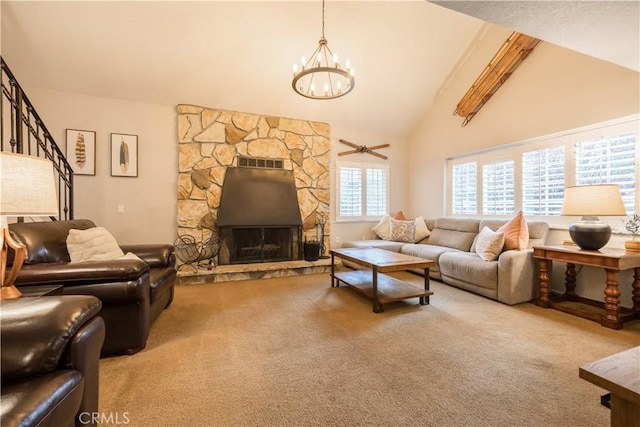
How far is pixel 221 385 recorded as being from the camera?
1682 mm

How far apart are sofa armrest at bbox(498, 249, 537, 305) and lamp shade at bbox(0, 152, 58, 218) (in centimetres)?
388

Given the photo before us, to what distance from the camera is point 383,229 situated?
17.5 feet

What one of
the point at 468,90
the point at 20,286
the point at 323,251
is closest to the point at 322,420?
the point at 20,286

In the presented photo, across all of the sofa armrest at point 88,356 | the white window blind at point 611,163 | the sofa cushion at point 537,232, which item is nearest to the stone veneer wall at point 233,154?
the sofa cushion at point 537,232

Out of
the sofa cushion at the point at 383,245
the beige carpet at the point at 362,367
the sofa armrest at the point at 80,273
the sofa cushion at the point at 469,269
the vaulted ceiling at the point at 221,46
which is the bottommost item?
the beige carpet at the point at 362,367

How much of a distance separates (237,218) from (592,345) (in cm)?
414

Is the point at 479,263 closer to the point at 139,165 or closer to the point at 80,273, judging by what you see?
the point at 80,273

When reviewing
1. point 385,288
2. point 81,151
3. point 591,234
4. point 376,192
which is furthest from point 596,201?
point 81,151

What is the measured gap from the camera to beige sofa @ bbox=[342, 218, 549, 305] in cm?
307

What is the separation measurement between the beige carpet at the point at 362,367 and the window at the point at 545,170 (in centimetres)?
154

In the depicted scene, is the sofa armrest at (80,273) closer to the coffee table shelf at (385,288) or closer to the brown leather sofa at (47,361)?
the brown leather sofa at (47,361)

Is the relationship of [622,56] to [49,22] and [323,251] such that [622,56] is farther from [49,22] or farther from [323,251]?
[49,22]

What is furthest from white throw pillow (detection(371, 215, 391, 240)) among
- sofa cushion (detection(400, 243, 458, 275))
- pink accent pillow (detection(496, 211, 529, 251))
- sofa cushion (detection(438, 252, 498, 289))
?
pink accent pillow (detection(496, 211, 529, 251))

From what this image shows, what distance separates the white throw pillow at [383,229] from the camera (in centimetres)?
527
